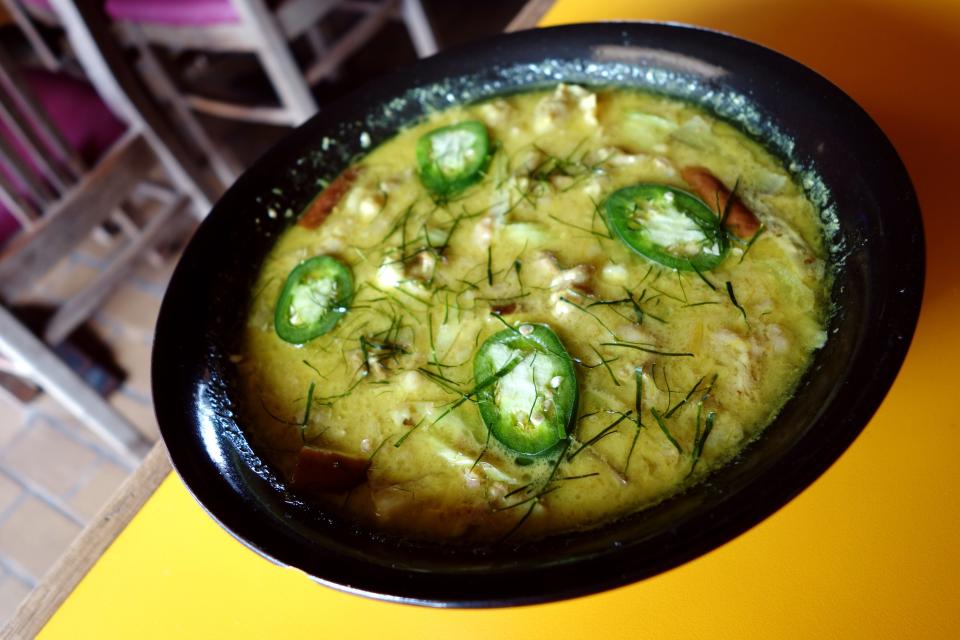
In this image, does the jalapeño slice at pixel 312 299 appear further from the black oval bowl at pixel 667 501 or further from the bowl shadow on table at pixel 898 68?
the bowl shadow on table at pixel 898 68

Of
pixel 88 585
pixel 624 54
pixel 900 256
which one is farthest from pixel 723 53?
pixel 88 585

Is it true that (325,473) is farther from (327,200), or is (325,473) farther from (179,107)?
(179,107)

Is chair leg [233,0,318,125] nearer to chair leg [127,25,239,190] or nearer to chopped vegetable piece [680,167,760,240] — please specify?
chair leg [127,25,239,190]

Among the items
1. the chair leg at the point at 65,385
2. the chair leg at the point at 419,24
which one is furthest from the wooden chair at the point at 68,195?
the chair leg at the point at 419,24

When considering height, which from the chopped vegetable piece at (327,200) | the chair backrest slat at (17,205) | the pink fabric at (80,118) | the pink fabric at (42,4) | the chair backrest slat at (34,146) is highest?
the pink fabric at (42,4)

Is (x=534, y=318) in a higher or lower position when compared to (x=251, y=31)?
lower

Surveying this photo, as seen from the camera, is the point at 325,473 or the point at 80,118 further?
the point at 80,118

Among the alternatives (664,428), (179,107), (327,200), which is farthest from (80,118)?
(664,428)
